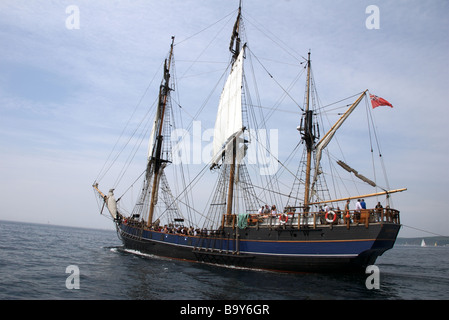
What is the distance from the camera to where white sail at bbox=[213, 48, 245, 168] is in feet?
104

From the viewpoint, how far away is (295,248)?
22266mm

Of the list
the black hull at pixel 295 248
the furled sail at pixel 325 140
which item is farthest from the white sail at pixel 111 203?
the furled sail at pixel 325 140

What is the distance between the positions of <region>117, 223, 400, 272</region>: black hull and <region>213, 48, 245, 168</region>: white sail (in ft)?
31.3

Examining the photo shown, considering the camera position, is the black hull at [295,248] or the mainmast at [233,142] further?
the mainmast at [233,142]

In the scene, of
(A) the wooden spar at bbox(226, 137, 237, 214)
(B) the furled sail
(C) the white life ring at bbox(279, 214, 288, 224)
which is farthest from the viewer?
(A) the wooden spar at bbox(226, 137, 237, 214)

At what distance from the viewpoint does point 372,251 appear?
2019 centimetres

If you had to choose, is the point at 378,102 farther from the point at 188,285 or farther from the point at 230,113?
the point at 188,285

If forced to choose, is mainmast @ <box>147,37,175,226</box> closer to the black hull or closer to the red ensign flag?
the black hull

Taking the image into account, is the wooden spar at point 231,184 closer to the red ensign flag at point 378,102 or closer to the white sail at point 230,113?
the white sail at point 230,113

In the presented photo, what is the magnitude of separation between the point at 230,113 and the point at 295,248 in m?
15.9

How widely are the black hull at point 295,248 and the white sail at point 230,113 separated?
955 centimetres

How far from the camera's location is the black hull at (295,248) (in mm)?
20073

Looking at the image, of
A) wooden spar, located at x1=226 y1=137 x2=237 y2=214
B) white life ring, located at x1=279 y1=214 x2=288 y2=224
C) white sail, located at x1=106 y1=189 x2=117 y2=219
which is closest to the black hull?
white life ring, located at x1=279 y1=214 x2=288 y2=224
